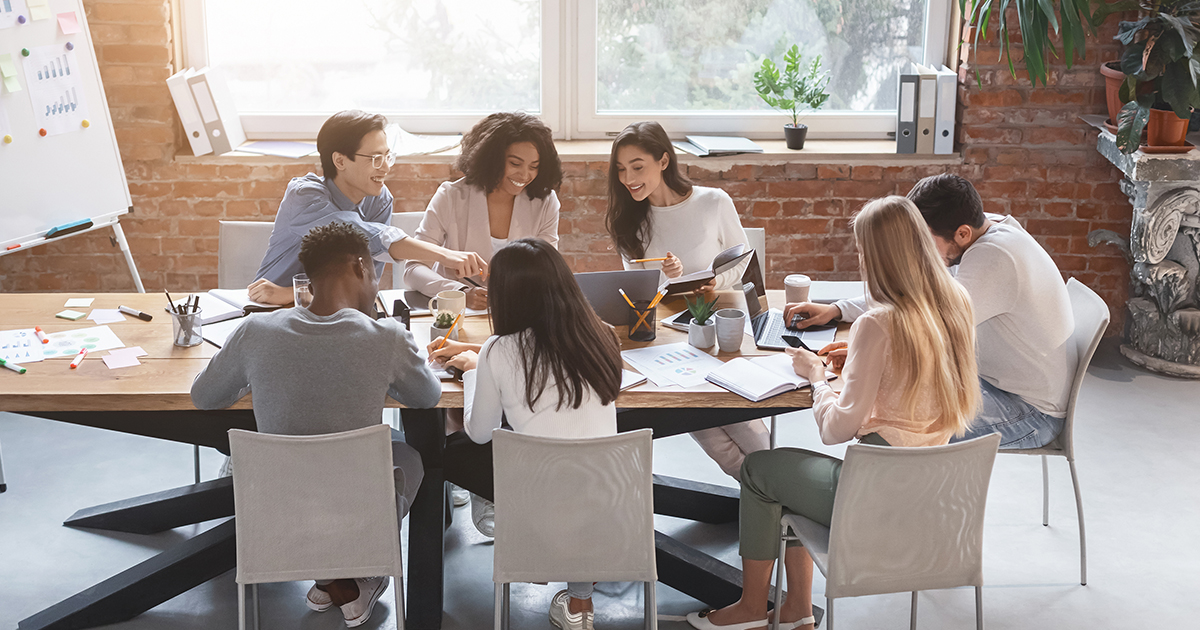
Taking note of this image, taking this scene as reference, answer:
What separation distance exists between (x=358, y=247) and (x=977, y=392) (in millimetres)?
1430

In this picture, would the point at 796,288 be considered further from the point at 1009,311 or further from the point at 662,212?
the point at 662,212

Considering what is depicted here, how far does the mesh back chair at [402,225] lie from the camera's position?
352cm

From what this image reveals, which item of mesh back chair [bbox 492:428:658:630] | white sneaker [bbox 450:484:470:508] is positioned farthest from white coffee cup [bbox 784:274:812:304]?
white sneaker [bbox 450:484:470:508]

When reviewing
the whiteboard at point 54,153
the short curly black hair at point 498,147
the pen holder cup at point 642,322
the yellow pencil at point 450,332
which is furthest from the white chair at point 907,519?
the whiteboard at point 54,153

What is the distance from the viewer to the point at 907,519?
207 centimetres

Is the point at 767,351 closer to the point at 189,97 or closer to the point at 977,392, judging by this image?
the point at 977,392

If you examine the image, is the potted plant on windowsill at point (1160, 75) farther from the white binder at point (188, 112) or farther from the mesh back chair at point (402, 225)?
the white binder at point (188, 112)

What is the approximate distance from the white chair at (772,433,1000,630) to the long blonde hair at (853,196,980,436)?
0.20 metres

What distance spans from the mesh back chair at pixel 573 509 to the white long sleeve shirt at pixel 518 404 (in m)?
0.15

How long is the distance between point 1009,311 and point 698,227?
1.09 m

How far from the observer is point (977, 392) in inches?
89.1

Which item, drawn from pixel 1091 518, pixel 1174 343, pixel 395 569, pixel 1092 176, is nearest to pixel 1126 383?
pixel 1174 343

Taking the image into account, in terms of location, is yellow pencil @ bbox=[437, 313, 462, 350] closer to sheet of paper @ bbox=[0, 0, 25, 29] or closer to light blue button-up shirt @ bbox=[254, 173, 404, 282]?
light blue button-up shirt @ bbox=[254, 173, 404, 282]

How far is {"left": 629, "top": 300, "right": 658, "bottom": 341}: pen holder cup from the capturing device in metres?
2.73
